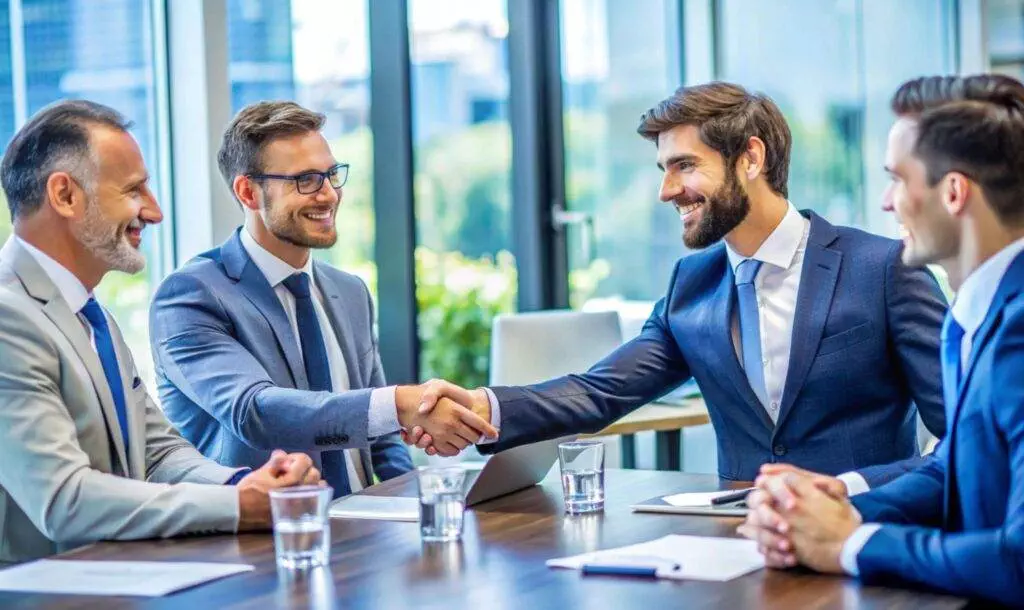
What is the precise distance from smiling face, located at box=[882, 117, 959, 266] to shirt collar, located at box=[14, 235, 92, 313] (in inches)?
58.7

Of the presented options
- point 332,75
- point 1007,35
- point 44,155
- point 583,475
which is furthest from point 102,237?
point 1007,35

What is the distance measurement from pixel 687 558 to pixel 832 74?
21.1 feet

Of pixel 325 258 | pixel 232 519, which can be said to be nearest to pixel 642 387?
pixel 232 519

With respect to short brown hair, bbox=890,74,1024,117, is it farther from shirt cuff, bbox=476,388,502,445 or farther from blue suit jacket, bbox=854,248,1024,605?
shirt cuff, bbox=476,388,502,445

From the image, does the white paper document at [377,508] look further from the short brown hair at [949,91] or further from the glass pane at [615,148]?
the glass pane at [615,148]

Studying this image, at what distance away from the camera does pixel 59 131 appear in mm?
2635

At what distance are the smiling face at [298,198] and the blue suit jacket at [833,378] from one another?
70cm

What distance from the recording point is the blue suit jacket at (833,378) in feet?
9.27

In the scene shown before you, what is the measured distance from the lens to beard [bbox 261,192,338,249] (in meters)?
3.23

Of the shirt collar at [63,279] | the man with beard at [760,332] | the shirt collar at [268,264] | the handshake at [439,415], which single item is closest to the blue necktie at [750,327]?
the man with beard at [760,332]

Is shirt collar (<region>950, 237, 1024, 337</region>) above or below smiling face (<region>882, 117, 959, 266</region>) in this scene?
below

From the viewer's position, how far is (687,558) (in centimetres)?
192

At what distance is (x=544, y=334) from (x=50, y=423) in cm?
229

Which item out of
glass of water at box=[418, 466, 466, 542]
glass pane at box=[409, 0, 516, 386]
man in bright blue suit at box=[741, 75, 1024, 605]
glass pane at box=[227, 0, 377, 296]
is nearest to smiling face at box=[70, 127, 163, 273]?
glass of water at box=[418, 466, 466, 542]
